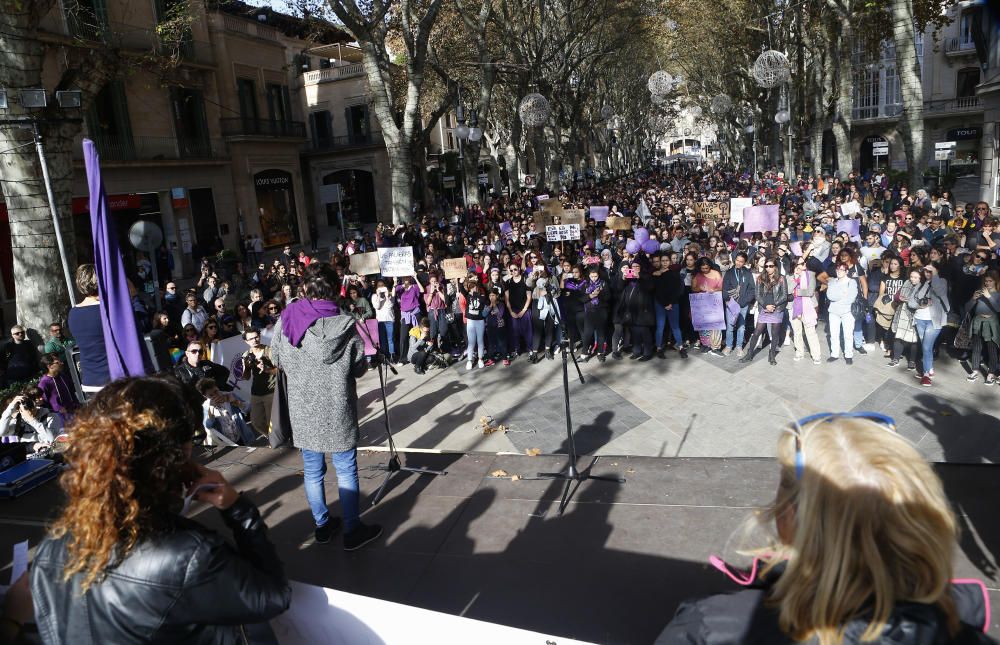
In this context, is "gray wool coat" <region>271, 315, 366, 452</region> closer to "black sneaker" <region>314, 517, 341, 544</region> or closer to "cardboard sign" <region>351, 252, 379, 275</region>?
"black sneaker" <region>314, 517, 341, 544</region>

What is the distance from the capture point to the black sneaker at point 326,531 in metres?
4.47

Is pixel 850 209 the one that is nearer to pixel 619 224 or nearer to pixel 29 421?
pixel 619 224

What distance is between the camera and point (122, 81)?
925 inches

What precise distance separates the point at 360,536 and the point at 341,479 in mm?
431

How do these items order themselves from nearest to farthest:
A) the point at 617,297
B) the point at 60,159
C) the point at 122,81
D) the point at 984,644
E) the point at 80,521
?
the point at 984,644 < the point at 80,521 < the point at 60,159 < the point at 617,297 < the point at 122,81

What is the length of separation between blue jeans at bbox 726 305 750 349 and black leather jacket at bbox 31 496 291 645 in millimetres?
9058

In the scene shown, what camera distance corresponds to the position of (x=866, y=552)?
52.4 inches

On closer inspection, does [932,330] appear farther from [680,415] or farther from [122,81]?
[122,81]

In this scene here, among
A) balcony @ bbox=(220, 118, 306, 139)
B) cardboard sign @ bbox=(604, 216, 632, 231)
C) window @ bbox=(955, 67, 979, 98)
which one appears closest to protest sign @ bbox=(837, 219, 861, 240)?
cardboard sign @ bbox=(604, 216, 632, 231)

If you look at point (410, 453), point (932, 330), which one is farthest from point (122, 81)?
point (932, 330)

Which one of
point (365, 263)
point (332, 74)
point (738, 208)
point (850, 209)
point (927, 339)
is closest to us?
point (927, 339)

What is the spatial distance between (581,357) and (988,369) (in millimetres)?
5218

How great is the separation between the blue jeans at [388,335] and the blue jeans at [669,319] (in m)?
4.18

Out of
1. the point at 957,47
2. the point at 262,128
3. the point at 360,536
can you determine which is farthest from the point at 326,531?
the point at 957,47
